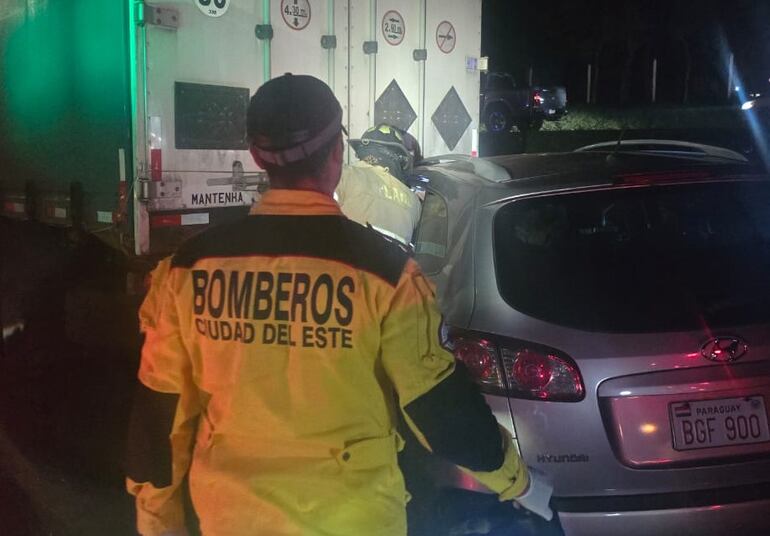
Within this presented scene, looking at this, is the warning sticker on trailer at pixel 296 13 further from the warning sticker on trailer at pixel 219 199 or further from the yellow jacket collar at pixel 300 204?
the yellow jacket collar at pixel 300 204

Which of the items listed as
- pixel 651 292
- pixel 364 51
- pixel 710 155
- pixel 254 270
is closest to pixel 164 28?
pixel 364 51

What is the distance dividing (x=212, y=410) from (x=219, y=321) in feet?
0.63

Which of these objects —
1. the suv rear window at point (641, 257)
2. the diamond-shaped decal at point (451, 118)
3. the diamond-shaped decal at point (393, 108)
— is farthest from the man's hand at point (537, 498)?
the diamond-shaped decal at point (451, 118)

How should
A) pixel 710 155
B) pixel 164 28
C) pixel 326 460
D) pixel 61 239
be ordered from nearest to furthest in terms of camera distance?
pixel 326 460 → pixel 710 155 → pixel 164 28 → pixel 61 239

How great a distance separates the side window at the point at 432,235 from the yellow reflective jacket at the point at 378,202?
1.13 feet

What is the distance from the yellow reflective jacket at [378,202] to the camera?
4430mm

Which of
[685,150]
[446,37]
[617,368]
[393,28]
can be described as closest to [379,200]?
[685,150]

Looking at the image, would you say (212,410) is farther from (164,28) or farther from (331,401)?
(164,28)

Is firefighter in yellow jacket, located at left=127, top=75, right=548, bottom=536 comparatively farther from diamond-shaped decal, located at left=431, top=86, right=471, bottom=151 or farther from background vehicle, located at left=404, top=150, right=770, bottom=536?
diamond-shaped decal, located at left=431, top=86, right=471, bottom=151

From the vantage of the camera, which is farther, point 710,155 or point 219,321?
point 710,155

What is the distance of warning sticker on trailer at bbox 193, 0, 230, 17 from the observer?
5.68 metres

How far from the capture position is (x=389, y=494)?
182cm

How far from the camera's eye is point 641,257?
3359mm

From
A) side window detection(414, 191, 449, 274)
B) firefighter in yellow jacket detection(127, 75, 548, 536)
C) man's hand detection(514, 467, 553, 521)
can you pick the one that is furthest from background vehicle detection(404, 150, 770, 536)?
firefighter in yellow jacket detection(127, 75, 548, 536)
